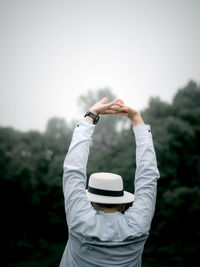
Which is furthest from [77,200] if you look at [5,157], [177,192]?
[5,157]

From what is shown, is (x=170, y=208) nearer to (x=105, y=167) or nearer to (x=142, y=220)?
(x=105, y=167)

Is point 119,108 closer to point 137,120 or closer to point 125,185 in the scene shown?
point 137,120

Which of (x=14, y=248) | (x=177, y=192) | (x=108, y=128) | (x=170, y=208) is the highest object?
(x=108, y=128)

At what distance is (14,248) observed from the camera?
1484cm

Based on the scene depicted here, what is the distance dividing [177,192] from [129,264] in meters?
13.1

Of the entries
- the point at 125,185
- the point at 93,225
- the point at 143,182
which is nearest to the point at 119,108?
the point at 143,182

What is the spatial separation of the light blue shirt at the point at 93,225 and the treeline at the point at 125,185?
503 inches

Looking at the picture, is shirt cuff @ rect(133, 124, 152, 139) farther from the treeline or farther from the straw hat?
the treeline

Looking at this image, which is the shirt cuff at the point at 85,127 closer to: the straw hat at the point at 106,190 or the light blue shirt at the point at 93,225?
the light blue shirt at the point at 93,225

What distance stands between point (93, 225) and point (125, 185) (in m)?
13.3

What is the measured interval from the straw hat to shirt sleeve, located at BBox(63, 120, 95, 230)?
158mm

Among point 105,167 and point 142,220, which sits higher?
point 142,220

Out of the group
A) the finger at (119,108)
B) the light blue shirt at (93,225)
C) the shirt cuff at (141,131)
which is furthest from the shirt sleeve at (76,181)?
the shirt cuff at (141,131)

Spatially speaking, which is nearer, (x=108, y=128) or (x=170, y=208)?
(x=170, y=208)
